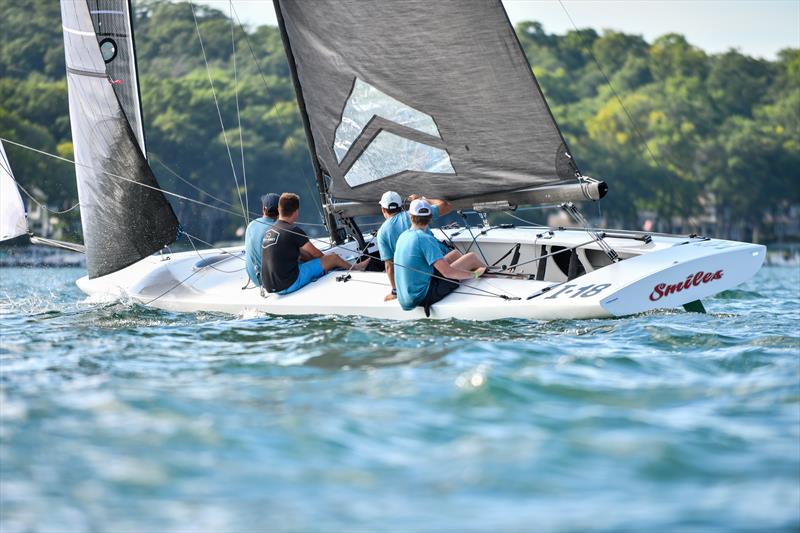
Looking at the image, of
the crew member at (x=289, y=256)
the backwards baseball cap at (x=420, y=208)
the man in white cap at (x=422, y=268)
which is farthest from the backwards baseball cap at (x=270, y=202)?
the backwards baseball cap at (x=420, y=208)

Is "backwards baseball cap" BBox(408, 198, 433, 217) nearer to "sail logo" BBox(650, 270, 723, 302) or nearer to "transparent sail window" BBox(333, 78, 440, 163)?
"transparent sail window" BBox(333, 78, 440, 163)

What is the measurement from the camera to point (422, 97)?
881 cm

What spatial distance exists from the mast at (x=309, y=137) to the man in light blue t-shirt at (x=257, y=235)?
541 mm

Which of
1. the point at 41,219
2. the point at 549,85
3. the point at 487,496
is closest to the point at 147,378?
the point at 487,496

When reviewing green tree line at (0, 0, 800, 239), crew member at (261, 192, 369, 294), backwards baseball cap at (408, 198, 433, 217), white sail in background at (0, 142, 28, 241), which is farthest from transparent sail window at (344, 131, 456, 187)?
green tree line at (0, 0, 800, 239)

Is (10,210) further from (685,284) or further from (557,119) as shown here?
(557,119)

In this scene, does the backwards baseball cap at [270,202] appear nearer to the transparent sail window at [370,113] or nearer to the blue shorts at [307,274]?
the blue shorts at [307,274]

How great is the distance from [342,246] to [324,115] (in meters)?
1.33

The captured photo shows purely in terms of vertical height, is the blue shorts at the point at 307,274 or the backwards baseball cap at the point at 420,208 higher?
the backwards baseball cap at the point at 420,208

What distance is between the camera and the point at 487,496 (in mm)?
3746

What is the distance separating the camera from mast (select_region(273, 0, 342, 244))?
9.41 m

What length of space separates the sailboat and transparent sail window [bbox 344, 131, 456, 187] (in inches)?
0.5

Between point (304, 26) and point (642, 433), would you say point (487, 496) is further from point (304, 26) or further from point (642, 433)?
point (304, 26)

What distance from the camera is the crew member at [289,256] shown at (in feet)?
29.6
